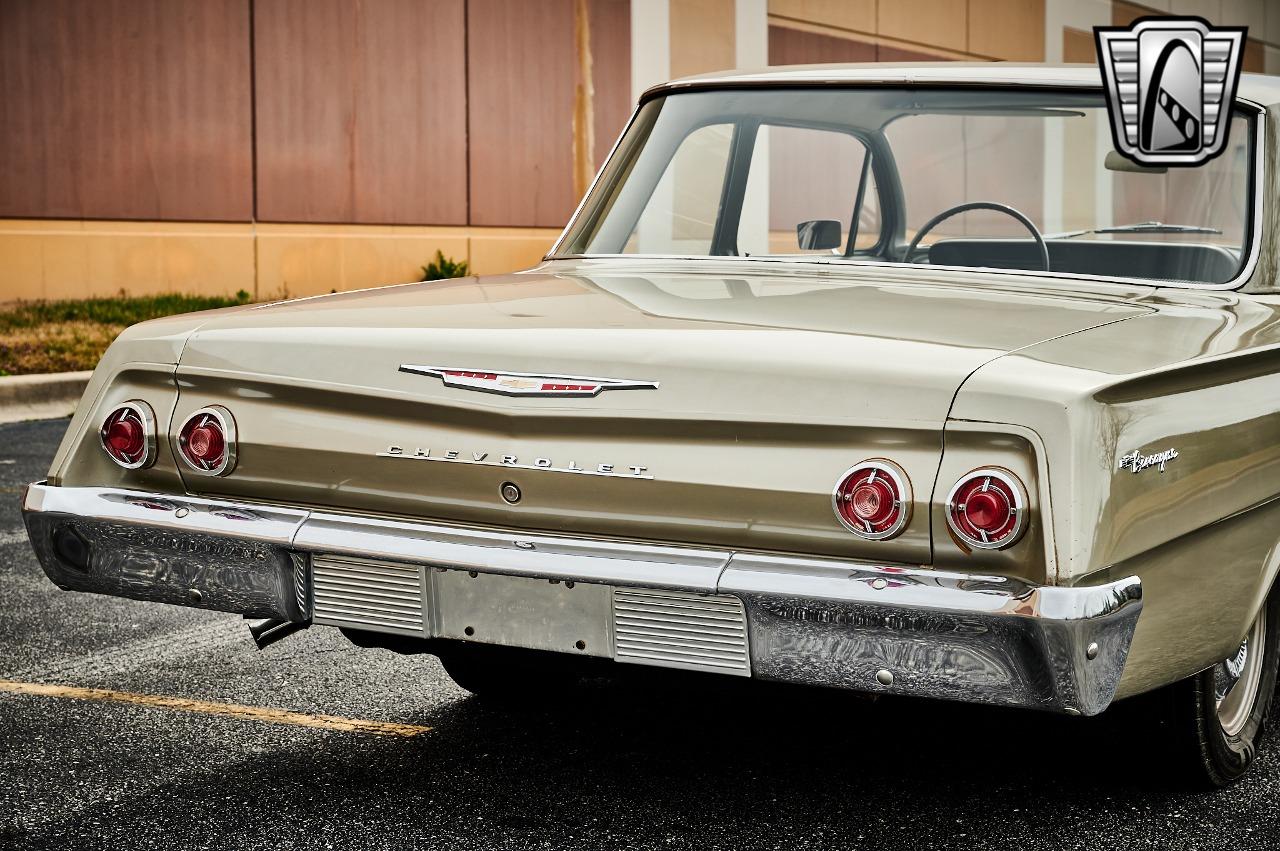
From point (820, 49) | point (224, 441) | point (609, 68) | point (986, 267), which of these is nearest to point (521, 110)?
point (609, 68)

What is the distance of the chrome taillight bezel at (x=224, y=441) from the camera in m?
3.34

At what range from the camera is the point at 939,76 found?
14.2ft

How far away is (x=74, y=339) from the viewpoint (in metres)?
13.0

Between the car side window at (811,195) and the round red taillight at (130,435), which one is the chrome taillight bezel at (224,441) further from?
the car side window at (811,195)

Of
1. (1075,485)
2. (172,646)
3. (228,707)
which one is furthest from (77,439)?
(1075,485)

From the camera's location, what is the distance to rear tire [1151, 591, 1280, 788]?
11.2 feet

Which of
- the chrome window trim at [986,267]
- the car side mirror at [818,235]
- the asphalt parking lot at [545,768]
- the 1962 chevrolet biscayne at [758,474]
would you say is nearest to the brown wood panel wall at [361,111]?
the asphalt parking lot at [545,768]

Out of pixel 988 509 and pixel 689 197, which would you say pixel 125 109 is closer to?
pixel 689 197

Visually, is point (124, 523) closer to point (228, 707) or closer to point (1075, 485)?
point (228, 707)

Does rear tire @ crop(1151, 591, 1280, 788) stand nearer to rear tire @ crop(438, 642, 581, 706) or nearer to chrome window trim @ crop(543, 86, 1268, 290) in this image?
chrome window trim @ crop(543, 86, 1268, 290)

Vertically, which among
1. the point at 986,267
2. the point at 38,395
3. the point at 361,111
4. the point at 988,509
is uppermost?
the point at 361,111

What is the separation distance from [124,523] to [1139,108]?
2679mm

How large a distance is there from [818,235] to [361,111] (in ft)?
43.2

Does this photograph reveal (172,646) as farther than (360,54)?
No
